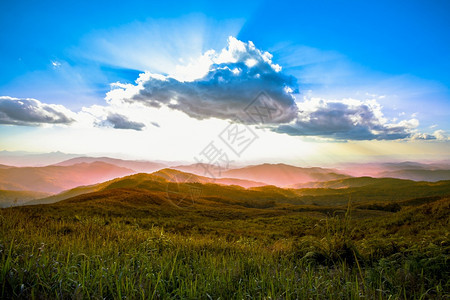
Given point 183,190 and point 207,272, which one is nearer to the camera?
point 207,272

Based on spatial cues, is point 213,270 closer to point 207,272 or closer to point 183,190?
point 207,272

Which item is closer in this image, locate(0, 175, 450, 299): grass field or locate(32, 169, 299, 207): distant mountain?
locate(0, 175, 450, 299): grass field

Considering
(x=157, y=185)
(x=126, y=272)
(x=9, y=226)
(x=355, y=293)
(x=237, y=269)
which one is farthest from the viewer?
(x=157, y=185)

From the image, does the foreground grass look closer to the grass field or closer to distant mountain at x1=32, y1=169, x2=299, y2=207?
the grass field

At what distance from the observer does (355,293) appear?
3.39 metres

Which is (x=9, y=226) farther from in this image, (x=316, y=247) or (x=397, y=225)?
(x=397, y=225)

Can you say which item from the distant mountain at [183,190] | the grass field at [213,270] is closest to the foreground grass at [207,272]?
the grass field at [213,270]

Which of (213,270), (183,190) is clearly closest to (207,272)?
(213,270)

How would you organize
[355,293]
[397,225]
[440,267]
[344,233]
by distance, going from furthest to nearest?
1. [397,225]
2. [344,233]
3. [440,267]
4. [355,293]

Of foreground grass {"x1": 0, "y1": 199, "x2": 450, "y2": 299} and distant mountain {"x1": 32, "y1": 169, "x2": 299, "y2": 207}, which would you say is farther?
distant mountain {"x1": 32, "y1": 169, "x2": 299, "y2": 207}

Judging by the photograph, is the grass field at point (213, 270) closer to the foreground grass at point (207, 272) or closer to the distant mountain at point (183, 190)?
the foreground grass at point (207, 272)

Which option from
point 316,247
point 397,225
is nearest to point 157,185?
point 397,225

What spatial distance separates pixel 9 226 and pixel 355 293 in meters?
9.71

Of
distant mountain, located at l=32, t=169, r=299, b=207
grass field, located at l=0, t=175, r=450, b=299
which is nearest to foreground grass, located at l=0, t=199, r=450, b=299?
grass field, located at l=0, t=175, r=450, b=299
